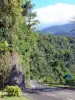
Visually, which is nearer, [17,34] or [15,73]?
[15,73]

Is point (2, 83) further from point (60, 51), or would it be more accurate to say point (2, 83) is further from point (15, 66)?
point (60, 51)

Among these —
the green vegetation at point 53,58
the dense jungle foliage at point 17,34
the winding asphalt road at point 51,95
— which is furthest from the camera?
the green vegetation at point 53,58

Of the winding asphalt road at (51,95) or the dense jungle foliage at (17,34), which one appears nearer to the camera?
Result: the winding asphalt road at (51,95)

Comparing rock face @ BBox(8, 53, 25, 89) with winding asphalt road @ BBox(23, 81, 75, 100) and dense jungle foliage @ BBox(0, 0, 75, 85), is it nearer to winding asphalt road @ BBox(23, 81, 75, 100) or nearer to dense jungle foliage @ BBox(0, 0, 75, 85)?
dense jungle foliage @ BBox(0, 0, 75, 85)

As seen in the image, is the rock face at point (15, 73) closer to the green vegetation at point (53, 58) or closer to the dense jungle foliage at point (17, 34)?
the dense jungle foliage at point (17, 34)

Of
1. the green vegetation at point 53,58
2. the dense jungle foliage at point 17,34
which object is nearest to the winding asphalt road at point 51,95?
the dense jungle foliage at point 17,34

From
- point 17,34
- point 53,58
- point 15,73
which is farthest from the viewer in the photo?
point 53,58

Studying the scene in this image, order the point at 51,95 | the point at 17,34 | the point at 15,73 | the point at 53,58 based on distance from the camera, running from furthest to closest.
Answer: the point at 53,58 < the point at 17,34 < the point at 15,73 < the point at 51,95

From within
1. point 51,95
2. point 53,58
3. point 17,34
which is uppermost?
point 53,58

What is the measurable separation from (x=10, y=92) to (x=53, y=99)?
10.0ft

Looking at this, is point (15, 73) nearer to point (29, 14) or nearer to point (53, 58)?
point (29, 14)

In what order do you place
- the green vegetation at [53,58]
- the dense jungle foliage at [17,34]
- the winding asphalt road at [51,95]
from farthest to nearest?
the green vegetation at [53,58] → the dense jungle foliage at [17,34] → the winding asphalt road at [51,95]

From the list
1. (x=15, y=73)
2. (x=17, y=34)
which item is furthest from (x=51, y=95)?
(x=17, y=34)

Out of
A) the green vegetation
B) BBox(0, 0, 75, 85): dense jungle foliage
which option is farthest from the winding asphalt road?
the green vegetation
